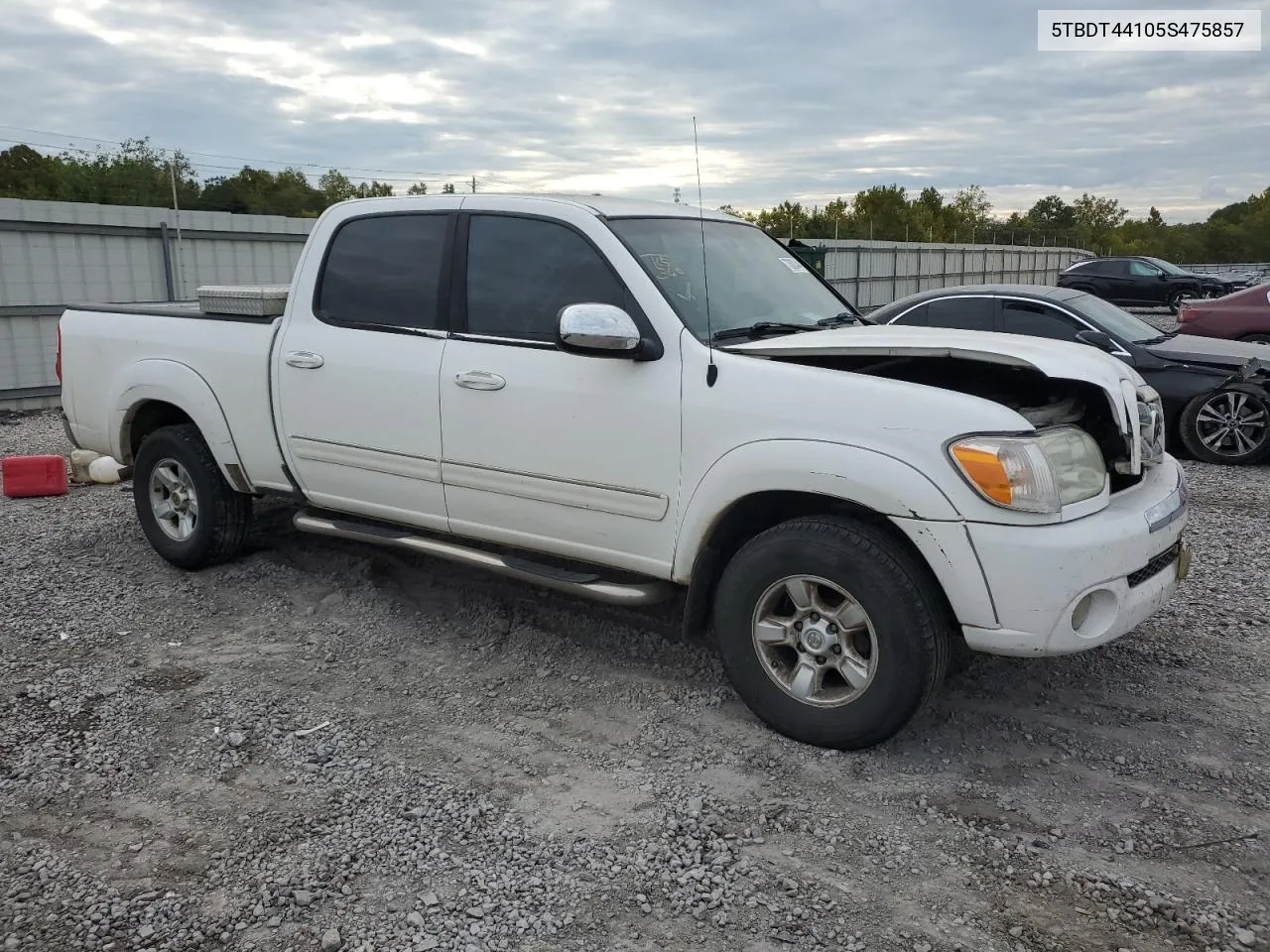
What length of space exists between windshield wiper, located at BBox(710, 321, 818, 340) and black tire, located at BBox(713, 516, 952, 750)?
0.85 m

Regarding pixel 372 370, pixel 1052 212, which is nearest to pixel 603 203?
pixel 372 370

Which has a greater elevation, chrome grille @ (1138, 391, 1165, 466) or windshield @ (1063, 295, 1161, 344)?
windshield @ (1063, 295, 1161, 344)

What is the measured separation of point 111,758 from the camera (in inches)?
150

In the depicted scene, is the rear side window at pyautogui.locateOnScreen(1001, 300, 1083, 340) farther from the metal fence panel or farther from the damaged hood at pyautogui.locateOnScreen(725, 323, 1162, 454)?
the metal fence panel

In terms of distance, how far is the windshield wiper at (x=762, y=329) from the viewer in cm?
412

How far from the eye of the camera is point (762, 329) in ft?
14.1

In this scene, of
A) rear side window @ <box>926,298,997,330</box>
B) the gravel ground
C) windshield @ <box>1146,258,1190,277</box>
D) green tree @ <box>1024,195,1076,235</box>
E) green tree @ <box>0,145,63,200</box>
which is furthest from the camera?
green tree @ <box>1024,195,1076,235</box>

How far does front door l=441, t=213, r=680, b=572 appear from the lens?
399 cm

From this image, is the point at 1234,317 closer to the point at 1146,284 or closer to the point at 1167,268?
the point at 1146,284

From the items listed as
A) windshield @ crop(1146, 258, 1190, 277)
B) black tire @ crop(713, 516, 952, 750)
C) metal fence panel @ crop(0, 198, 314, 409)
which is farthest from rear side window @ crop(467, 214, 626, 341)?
windshield @ crop(1146, 258, 1190, 277)

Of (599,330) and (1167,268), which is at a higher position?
(1167,268)

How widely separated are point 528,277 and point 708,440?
3.82ft

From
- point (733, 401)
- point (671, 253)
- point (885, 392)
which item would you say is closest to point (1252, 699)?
point (885, 392)

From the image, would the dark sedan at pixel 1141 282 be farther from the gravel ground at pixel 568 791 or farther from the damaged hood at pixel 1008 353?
the damaged hood at pixel 1008 353
